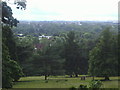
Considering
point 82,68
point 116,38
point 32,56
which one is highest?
point 116,38

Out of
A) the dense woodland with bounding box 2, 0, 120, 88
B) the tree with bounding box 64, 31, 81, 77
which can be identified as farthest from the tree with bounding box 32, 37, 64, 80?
the tree with bounding box 64, 31, 81, 77

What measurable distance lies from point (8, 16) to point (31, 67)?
18.1 m

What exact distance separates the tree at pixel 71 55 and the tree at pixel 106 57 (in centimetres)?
898

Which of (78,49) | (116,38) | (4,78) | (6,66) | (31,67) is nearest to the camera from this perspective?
(4,78)

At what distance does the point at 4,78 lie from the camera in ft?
47.5

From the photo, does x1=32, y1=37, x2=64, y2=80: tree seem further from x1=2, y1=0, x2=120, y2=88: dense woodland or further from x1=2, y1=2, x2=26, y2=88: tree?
x1=2, y1=2, x2=26, y2=88: tree

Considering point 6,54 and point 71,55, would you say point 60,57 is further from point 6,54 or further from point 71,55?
A: point 6,54

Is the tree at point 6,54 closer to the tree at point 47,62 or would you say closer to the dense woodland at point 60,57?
the dense woodland at point 60,57

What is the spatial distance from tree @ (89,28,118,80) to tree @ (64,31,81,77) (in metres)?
8.98

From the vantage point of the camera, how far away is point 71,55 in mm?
35125

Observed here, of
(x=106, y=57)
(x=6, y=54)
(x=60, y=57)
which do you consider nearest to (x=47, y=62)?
(x=60, y=57)

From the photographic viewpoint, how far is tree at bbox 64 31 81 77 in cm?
3497

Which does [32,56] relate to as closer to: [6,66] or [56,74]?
[56,74]

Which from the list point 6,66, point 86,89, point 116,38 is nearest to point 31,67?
point 116,38
